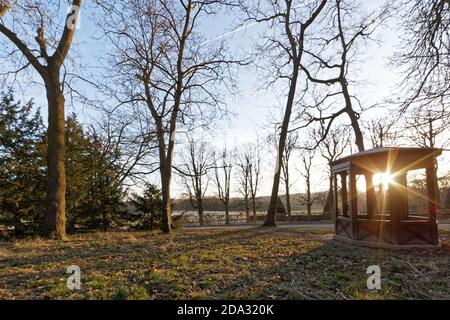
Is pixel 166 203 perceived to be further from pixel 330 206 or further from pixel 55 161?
pixel 330 206

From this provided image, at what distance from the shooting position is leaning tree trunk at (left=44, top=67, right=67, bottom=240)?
10000mm

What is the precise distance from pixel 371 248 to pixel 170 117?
398 inches

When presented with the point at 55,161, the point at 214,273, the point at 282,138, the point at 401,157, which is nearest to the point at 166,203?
the point at 55,161

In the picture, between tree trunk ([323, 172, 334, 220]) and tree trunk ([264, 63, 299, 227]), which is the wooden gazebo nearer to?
tree trunk ([264, 63, 299, 227])

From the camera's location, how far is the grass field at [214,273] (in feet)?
15.0

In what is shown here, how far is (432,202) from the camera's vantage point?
9930 mm

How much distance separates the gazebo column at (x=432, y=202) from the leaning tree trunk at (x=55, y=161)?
1180 centimetres

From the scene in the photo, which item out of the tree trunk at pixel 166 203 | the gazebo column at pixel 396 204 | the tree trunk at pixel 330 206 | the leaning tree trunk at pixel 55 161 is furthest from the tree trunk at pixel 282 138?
the tree trunk at pixel 330 206

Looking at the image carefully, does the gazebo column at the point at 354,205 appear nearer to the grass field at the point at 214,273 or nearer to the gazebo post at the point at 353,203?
the gazebo post at the point at 353,203

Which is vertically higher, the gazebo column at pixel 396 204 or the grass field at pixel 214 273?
the gazebo column at pixel 396 204

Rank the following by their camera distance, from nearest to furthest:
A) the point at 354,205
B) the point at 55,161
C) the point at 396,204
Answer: the point at 396,204
the point at 55,161
the point at 354,205

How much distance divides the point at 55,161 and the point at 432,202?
1214 centimetres

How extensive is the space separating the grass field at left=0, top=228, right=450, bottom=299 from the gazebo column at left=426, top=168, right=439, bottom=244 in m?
1.16

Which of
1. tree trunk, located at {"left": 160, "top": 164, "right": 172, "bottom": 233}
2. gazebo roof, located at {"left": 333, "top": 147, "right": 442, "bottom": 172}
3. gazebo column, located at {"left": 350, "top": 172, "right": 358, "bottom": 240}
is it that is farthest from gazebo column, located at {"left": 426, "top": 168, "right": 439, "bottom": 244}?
tree trunk, located at {"left": 160, "top": 164, "right": 172, "bottom": 233}
